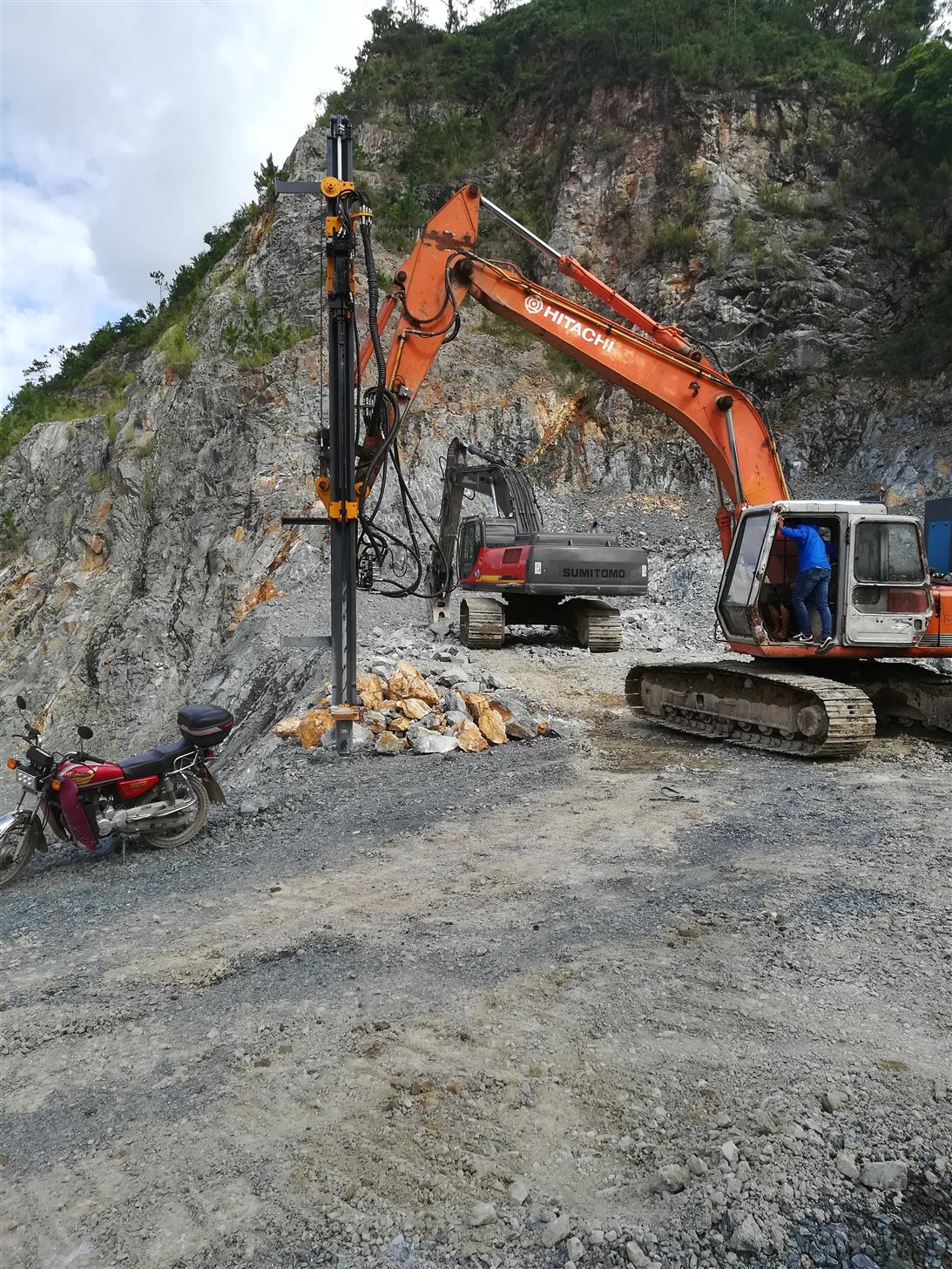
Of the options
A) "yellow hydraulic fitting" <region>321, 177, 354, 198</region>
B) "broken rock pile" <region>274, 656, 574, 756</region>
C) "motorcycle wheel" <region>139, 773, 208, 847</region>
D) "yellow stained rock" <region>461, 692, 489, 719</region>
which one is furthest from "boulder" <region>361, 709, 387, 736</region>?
"yellow hydraulic fitting" <region>321, 177, 354, 198</region>

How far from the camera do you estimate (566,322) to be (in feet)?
30.0

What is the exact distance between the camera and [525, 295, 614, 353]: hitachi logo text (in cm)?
907

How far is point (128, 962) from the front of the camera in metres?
4.02

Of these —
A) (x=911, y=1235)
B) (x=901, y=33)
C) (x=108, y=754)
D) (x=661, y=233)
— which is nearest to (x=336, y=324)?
(x=911, y=1235)

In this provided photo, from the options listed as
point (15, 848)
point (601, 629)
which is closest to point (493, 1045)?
point (15, 848)

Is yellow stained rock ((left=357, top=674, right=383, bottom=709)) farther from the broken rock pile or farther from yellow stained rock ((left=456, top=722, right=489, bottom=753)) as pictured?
yellow stained rock ((left=456, top=722, right=489, bottom=753))

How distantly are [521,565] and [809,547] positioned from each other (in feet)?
18.6

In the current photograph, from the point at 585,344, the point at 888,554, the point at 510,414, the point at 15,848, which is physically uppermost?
the point at 510,414

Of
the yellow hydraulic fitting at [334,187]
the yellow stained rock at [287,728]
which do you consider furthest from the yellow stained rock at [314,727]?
the yellow hydraulic fitting at [334,187]

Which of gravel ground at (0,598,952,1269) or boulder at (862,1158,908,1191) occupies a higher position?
boulder at (862,1158,908,1191)

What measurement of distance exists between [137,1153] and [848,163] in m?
28.4

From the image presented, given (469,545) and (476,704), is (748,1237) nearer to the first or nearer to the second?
(476,704)

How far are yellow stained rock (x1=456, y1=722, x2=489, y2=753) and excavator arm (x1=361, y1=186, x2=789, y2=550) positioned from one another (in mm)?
3404

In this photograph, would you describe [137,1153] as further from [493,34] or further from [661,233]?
[493,34]
